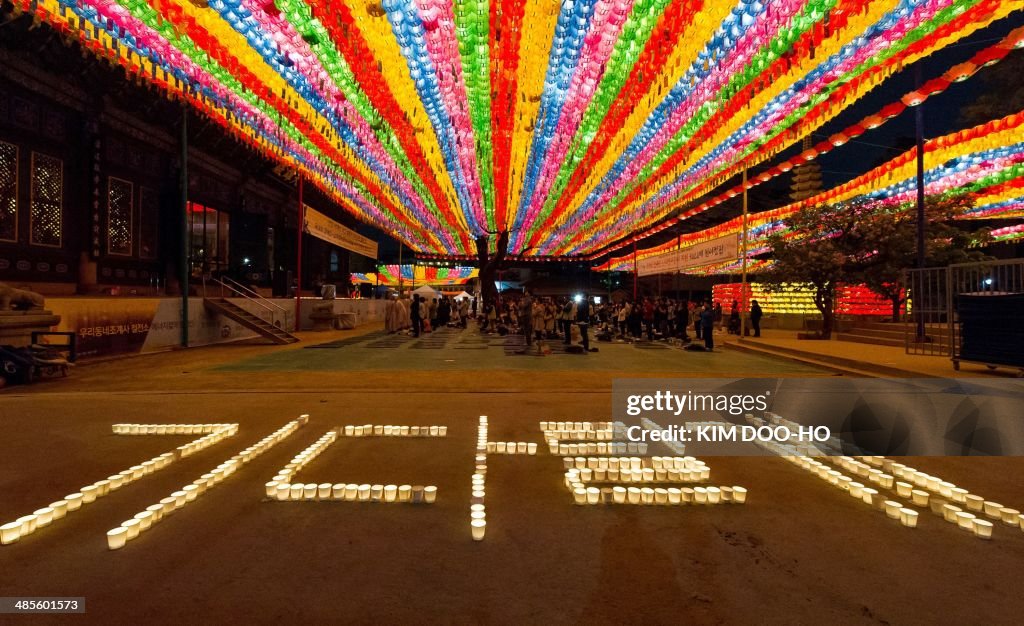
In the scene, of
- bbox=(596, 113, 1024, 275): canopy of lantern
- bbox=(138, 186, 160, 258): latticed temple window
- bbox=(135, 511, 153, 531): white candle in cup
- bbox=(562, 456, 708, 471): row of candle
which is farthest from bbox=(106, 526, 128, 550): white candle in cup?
bbox=(138, 186, 160, 258): latticed temple window

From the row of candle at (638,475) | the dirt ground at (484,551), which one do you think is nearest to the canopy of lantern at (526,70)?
the dirt ground at (484,551)

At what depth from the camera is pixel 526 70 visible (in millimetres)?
9891

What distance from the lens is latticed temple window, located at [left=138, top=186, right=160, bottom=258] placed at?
1784 centimetres

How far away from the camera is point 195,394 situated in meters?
8.47

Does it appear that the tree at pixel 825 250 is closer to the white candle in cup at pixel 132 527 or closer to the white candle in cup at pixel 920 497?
the white candle in cup at pixel 920 497

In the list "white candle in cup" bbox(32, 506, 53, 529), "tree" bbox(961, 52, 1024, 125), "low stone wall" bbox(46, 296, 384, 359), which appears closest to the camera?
"white candle in cup" bbox(32, 506, 53, 529)

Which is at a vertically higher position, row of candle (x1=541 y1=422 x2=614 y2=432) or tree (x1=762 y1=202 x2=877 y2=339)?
tree (x1=762 y1=202 x2=877 y2=339)

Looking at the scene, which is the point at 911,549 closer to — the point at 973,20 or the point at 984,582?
the point at 984,582

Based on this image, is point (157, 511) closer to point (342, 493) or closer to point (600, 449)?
point (342, 493)

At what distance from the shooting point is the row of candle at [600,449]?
5.18m

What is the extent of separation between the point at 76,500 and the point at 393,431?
9.45ft

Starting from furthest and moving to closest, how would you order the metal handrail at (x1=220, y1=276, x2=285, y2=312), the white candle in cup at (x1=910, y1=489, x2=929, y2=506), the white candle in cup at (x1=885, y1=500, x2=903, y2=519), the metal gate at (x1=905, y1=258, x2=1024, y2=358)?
the metal handrail at (x1=220, y1=276, x2=285, y2=312)
the metal gate at (x1=905, y1=258, x2=1024, y2=358)
the white candle in cup at (x1=910, y1=489, x2=929, y2=506)
the white candle in cup at (x1=885, y1=500, x2=903, y2=519)

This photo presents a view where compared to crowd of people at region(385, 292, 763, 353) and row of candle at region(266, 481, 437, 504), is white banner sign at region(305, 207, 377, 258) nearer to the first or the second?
crowd of people at region(385, 292, 763, 353)

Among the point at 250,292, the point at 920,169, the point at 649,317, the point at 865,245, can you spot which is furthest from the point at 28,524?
the point at 865,245
